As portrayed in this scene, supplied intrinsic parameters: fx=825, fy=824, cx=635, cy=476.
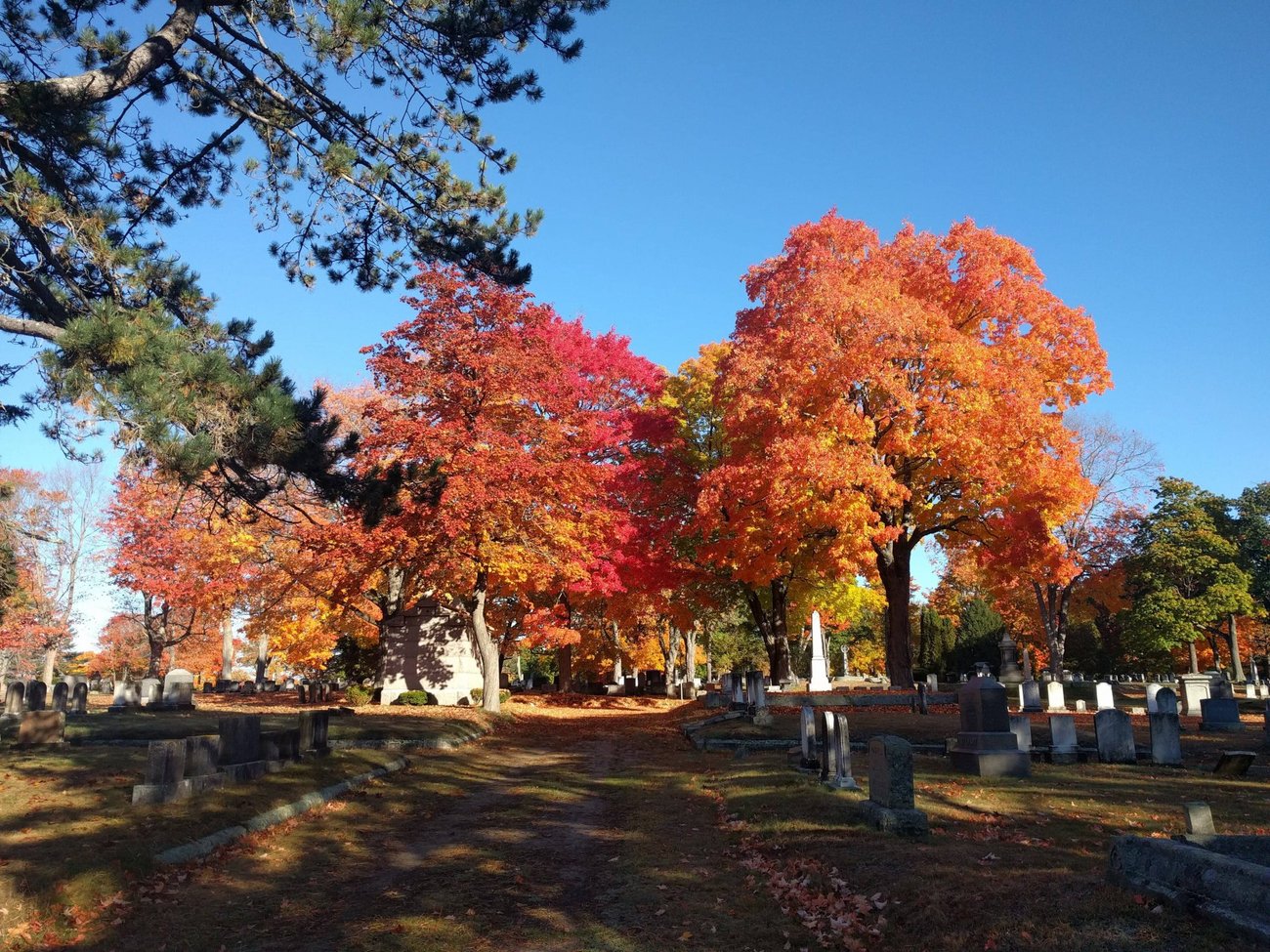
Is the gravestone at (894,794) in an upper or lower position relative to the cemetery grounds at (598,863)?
upper

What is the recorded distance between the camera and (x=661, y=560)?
29156mm

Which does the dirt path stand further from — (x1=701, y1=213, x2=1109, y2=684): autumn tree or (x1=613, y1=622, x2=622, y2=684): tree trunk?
(x1=613, y1=622, x2=622, y2=684): tree trunk

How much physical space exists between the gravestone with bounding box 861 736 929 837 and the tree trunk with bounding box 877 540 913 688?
16.0 meters

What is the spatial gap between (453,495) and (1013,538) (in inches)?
591

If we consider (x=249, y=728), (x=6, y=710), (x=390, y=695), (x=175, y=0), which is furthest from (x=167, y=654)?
(x=175, y=0)

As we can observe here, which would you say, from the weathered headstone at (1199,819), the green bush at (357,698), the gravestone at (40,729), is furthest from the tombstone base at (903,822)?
the green bush at (357,698)

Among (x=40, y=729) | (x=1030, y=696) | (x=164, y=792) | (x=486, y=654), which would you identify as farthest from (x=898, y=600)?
(x=40, y=729)

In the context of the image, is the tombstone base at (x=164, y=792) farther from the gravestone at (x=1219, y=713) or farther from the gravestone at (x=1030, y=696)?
the gravestone at (x=1219, y=713)

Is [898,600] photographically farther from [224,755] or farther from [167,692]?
[167,692]

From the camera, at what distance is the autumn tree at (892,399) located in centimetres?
2056

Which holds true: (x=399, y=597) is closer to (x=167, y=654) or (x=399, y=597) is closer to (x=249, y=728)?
(x=249, y=728)

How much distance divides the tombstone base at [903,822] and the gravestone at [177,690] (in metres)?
24.4

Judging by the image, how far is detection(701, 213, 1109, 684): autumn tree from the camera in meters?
20.6

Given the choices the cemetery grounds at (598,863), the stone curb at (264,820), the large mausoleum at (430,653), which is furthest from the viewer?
the large mausoleum at (430,653)
